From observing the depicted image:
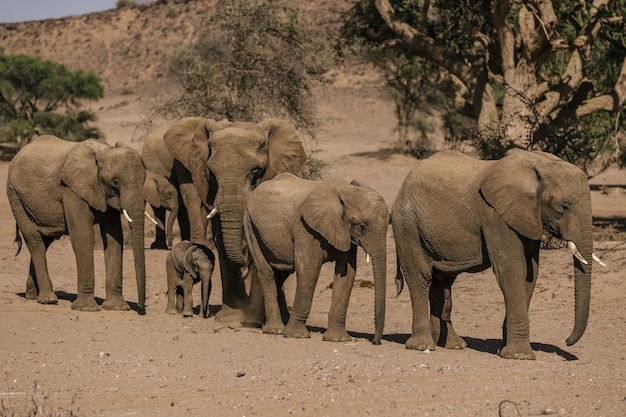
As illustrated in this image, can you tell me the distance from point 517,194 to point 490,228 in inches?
17.9

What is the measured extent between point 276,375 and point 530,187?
2.86m

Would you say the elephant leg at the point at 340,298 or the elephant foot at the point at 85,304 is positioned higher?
the elephant leg at the point at 340,298

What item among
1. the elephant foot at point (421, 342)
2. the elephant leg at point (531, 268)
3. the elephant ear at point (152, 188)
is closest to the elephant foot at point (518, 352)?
the elephant leg at point (531, 268)

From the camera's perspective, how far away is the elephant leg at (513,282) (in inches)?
404

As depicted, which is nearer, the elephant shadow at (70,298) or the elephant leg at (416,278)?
the elephant leg at (416,278)

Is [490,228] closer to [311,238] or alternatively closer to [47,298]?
[311,238]

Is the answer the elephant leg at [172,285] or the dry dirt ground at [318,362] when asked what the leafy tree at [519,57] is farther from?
the elephant leg at [172,285]

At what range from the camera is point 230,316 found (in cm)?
1304

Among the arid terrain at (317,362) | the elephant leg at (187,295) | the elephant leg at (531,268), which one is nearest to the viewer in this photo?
the arid terrain at (317,362)

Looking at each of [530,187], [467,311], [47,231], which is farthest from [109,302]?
[530,187]

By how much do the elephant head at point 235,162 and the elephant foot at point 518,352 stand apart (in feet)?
11.6

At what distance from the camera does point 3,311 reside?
41.6ft

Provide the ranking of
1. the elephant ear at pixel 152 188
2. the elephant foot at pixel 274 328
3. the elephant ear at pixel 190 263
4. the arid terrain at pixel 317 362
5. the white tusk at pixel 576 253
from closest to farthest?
the arid terrain at pixel 317 362 < the white tusk at pixel 576 253 < the elephant foot at pixel 274 328 < the elephant ear at pixel 190 263 < the elephant ear at pixel 152 188

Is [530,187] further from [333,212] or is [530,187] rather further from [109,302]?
[109,302]
